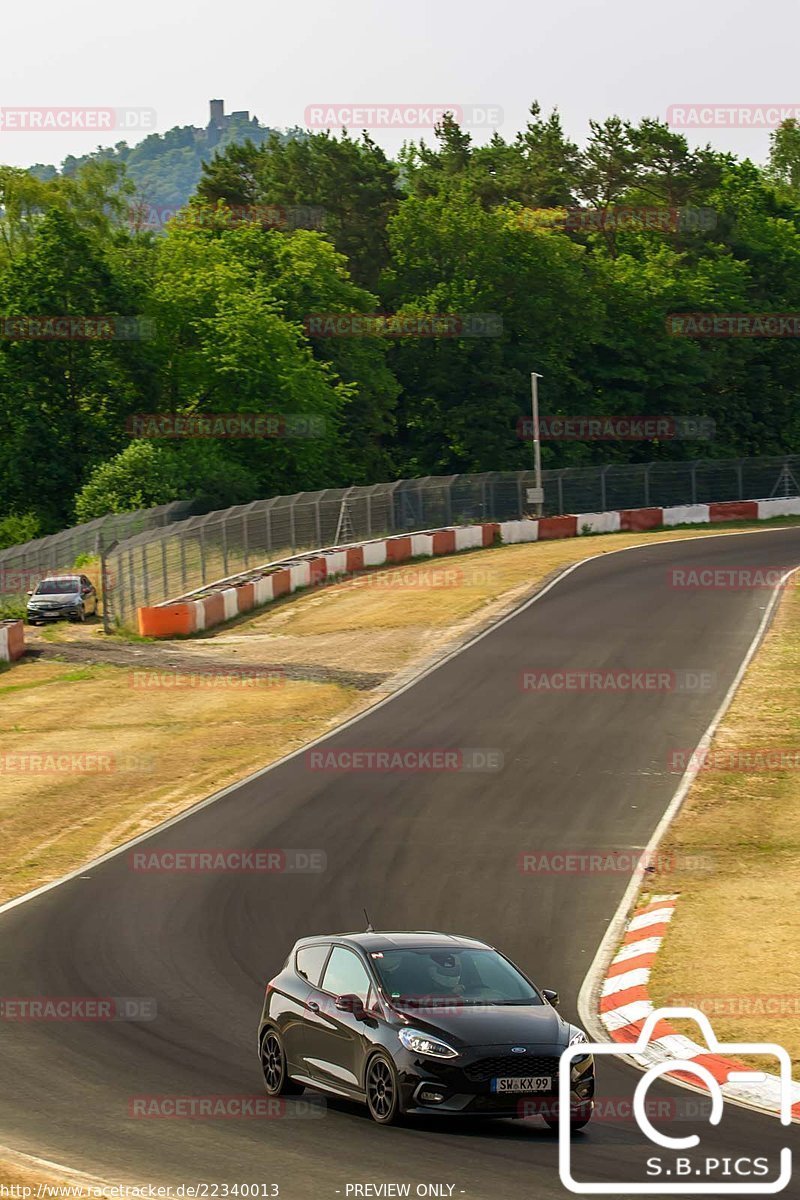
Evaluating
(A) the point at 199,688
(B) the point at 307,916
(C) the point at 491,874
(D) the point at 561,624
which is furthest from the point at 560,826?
(D) the point at 561,624

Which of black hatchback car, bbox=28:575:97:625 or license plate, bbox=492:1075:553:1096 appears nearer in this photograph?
license plate, bbox=492:1075:553:1096

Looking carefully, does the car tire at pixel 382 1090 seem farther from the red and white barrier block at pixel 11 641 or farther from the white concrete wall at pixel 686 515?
the white concrete wall at pixel 686 515

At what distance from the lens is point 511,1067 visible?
500 inches

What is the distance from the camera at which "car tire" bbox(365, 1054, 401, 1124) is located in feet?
41.8

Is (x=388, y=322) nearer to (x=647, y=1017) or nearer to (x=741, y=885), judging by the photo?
(x=741, y=885)

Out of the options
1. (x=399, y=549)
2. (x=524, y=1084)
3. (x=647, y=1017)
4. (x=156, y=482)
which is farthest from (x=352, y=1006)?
(x=156, y=482)

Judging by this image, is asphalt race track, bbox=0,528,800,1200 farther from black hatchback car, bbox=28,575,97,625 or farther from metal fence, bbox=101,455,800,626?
black hatchback car, bbox=28,575,97,625

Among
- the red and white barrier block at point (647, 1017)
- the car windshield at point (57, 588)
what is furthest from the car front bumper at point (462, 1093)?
the car windshield at point (57, 588)

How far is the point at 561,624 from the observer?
152ft

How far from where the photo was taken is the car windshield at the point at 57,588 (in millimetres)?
53531

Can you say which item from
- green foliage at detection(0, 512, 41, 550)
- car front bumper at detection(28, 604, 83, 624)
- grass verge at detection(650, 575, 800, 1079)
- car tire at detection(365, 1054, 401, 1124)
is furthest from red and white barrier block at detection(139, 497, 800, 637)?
car tire at detection(365, 1054, 401, 1124)

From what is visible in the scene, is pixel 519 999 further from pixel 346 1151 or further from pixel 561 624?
pixel 561 624

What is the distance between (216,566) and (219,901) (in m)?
34.3

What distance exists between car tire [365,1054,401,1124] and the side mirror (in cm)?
46
